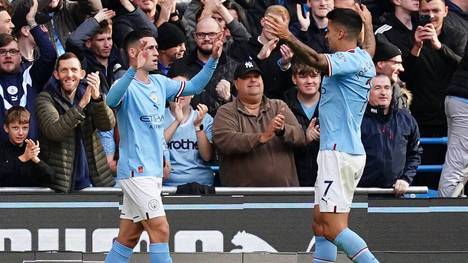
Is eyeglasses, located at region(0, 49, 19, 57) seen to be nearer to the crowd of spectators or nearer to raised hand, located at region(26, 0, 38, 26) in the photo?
the crowd of spectators

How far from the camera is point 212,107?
1501 cm

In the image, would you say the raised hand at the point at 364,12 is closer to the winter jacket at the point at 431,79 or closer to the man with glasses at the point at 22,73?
the winter jacket at the point at 431,79

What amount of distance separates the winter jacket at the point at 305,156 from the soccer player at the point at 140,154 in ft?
7.41

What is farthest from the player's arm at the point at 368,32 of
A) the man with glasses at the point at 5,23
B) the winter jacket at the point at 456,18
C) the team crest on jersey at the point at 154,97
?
the man with glasses at the point at 5,23

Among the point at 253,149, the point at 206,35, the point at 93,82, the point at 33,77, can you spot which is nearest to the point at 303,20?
the point at 206,35

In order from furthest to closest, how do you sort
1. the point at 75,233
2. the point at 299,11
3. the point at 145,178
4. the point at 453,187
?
the point at 299,11 < the point at 453,187 < the point at 75,233 < the point at 145,178

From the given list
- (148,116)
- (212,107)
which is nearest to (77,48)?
(212,107)

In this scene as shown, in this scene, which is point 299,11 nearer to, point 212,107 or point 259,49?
point 259,49

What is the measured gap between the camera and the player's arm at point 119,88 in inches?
475

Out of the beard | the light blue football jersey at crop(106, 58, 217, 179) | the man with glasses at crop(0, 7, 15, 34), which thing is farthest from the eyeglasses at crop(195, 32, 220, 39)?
the light blue football jersey at crop(106, 58, 217, 179)

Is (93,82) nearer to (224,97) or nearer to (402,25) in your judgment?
(224,97)

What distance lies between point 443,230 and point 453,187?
635 mm

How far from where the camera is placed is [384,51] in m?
15.0

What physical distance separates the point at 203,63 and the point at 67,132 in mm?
2168
